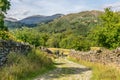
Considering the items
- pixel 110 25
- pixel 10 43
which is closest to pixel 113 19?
pixel 110 25

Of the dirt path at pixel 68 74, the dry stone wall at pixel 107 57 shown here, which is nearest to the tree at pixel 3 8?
the dirt path at pixel 68 74

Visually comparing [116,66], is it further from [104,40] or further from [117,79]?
[104,40]

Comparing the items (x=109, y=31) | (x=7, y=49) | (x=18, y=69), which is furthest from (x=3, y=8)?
(x=109, y=31)

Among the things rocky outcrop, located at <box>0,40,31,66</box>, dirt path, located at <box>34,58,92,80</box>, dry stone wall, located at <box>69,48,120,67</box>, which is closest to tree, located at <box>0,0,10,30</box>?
rocky outcrop, located at <box>0,40,31,66</box>

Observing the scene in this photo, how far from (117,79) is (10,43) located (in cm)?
1271

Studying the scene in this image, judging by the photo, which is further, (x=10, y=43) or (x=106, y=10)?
(x=106, y=10)

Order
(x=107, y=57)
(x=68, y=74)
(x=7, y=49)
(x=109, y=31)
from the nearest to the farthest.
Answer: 1. (x=68, y=74)
2. (x=7, y=49)
3. (x=107, y=57)
4. (x=109, y=31)

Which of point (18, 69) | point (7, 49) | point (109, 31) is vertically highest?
point (109, 31)

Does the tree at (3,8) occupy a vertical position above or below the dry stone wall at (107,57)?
above

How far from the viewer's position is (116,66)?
81.8 ft

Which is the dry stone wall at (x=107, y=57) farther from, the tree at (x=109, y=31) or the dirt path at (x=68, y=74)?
the tree at (x=109, y=31)

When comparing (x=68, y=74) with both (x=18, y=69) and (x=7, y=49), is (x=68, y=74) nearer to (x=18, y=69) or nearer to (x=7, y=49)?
(x=18, y=69)

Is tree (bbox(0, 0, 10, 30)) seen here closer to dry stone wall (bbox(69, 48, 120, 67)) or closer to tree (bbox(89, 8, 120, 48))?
dry stone wall (bbox(69, 48, 120, 67))

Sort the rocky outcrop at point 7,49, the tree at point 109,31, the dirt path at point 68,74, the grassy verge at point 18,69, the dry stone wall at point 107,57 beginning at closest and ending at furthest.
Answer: the grassy verge at point 18,69 < the dirt path at point 68,74 < the rocky outcrop at point 7,49 < the dry stone wall at point 107,57 < the tree at point 109,31
